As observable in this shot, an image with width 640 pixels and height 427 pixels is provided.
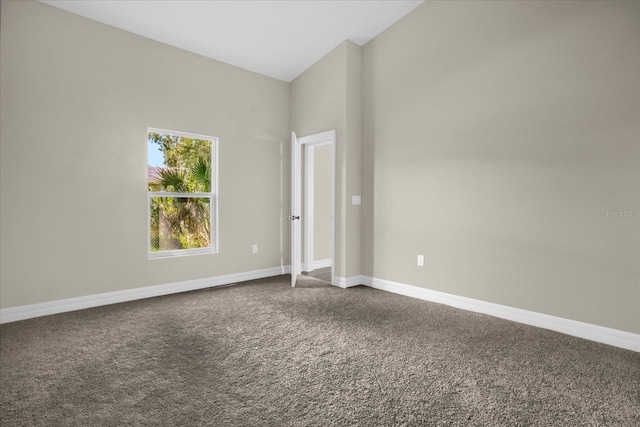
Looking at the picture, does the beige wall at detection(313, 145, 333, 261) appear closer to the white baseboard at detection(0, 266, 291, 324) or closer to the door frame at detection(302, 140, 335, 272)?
the door frame at detection(302, 140, 335, 272)

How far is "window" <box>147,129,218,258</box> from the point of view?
4.16m

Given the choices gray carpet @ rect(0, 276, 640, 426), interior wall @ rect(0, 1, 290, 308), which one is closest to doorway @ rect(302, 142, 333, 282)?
interior wall @ rect(0, 1, 290, 308)

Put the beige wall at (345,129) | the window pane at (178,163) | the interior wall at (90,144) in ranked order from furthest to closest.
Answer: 1. the beige wall at (345,129)
2. the window pane at (178,163)
3. the interior wall at (90,144)

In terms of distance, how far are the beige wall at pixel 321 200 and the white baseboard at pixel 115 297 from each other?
118 centimetres

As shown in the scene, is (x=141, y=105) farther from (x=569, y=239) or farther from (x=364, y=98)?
(x=569, y=239)

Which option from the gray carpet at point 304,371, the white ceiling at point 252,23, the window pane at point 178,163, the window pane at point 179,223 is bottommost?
the gray carpet at point 304,371

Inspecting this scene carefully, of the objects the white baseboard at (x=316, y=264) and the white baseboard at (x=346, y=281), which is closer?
the white baseboard at (x=346, y=281)

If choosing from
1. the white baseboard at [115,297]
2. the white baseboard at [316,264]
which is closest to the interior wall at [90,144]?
the white baseboard at [115,297]

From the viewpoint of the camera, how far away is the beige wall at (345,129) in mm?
4520

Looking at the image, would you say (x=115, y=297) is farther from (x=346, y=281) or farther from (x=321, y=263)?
(x=321, y=263)

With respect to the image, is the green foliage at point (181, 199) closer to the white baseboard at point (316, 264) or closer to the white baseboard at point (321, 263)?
the white baseboard at point (316, 264)

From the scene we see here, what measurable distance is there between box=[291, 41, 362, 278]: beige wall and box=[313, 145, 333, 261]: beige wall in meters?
1.21

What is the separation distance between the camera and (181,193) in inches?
172

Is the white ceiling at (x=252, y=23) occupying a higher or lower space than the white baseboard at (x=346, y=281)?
higher
